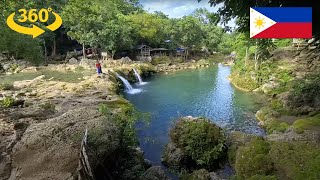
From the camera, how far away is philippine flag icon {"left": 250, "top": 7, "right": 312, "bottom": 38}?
27.5ft

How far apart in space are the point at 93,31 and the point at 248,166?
129 feet

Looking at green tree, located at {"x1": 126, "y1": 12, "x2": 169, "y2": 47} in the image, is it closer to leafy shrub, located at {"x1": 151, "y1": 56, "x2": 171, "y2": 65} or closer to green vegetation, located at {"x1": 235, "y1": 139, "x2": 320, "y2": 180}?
leafy shrub, located at {"x1": 151, "y1": 56, "x2": 171, "y2": 65}

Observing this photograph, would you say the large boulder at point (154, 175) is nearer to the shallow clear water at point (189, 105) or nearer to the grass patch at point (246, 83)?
the shallow clear water at point (189, 105)

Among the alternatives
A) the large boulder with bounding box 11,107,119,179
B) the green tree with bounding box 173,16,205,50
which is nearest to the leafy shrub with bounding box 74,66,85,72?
the green tree with bounding box 173,16,205,50

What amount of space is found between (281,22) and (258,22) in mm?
621

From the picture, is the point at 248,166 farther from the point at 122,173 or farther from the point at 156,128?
the point at 156,128

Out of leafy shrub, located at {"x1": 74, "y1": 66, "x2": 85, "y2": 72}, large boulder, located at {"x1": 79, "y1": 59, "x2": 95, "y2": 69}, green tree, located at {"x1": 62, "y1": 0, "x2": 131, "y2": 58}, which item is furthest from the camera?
green tree, located at {"x1": 62, "y1": 0, "x2": 131, "y2": 58}

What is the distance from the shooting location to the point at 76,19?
44.2 metres

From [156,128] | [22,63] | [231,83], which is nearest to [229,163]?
[156,128]

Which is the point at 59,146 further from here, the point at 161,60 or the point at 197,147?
the point at 161,60

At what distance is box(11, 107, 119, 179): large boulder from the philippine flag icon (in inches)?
214

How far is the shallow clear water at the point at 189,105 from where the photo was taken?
18.1 meters

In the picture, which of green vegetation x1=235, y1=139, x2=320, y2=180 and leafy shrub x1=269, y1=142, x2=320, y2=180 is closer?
leafy shrub x1=269, y1=142, x2=320, y2=180

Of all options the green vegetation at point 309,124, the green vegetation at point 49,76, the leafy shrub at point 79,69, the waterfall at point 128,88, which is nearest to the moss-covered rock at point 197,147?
the green vegetation at point 309,124
